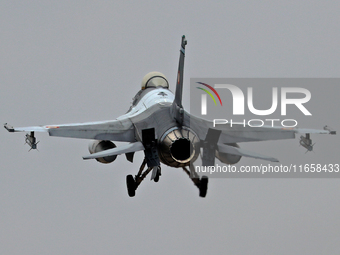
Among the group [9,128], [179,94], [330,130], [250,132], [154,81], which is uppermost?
[154,81]

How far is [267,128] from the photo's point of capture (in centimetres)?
2711

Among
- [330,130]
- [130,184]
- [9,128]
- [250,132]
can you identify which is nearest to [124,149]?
[130,184]

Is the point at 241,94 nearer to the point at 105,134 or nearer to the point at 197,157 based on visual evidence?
the point at 197,157

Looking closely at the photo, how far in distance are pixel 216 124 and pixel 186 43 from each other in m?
4.09

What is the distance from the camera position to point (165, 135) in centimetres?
2453

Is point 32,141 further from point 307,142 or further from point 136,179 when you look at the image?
point 307,142

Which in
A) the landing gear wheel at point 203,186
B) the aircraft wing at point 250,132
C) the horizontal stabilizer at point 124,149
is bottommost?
the landing gear wheel at point 203,186

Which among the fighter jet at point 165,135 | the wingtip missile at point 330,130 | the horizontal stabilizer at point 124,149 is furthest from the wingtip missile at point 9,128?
the wingtip missile at point 330,130

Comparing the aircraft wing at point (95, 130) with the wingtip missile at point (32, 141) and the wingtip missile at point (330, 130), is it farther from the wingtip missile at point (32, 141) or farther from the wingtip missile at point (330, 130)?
the wingtip missile at point (330, 130)

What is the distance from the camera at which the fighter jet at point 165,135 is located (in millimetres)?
24250

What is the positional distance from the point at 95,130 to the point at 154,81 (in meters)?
4.17

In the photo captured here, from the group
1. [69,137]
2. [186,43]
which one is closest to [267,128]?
[186,43]

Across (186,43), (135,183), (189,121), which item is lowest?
(135,183)

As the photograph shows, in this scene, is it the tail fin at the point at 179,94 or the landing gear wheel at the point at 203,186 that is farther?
the landing gear wheel at the point at 203,186
